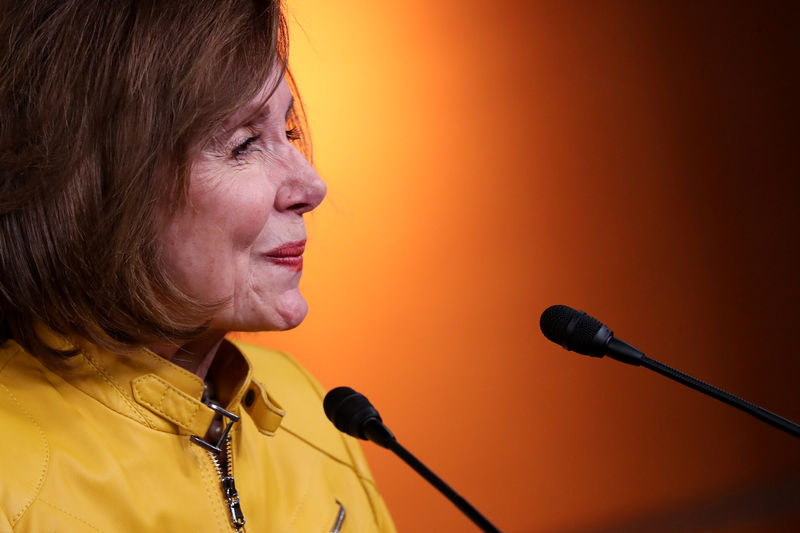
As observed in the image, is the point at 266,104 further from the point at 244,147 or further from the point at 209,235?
the point at 209,235

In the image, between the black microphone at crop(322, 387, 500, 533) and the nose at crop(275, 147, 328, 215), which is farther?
the nose at crop(275, 147, 328, 215)

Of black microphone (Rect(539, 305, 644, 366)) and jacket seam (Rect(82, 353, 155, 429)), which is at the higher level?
black microphone (Rect(539, 305, 644, 366))

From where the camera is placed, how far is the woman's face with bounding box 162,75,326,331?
0.82 metres

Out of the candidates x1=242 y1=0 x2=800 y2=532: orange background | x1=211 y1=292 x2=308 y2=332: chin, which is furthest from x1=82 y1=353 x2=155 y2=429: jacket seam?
x1=242 y1=0 x2=800 y2=532: orange background

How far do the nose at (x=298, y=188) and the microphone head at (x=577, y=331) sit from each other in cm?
31

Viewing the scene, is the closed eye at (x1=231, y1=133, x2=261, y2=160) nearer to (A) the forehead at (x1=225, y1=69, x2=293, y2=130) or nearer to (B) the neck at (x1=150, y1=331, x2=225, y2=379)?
(A) the forehead at (x1=225, y1=69, x2=293, y2=130)

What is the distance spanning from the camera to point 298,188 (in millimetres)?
882

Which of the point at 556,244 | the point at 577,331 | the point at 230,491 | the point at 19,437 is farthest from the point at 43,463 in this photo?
the point at 556,244

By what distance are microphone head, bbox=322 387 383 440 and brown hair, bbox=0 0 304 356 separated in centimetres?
22

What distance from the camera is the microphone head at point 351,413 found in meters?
0.71

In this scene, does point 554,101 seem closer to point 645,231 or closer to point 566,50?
point 566,50

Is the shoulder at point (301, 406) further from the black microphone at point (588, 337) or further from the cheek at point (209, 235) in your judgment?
the black microphone at point (588, 337)

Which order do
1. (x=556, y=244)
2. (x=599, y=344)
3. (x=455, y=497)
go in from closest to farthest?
(x=455, y=497), (x=599, y=344), (x=556, y=244)

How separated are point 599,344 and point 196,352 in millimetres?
469
